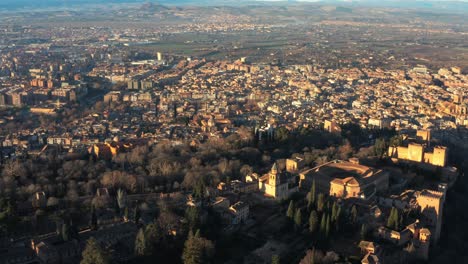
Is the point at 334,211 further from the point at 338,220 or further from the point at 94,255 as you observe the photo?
the point at 94,255

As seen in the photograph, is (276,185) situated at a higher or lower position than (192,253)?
higher

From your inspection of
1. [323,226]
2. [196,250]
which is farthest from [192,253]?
[323,226]

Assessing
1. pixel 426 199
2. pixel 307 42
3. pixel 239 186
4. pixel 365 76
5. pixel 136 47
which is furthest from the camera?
pixel 307 42

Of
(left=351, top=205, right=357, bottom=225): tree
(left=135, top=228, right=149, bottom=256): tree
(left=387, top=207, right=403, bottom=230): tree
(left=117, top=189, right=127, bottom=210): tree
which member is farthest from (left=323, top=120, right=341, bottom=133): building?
(left=135, top=228, right=149, bottom=256): tree

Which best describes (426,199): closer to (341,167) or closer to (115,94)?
(341,167)

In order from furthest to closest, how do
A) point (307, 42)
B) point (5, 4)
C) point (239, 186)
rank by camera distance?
point (5, 4) < point (307, 42) < point (239, 186)

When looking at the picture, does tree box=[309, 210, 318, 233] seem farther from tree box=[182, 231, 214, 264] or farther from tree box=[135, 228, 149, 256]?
Result: tree box=[135, 228, 149, 256]

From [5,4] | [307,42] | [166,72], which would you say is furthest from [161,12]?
[166,72]
